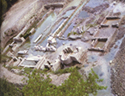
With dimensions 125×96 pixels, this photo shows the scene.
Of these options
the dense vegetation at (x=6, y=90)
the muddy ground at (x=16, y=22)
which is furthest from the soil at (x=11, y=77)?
the muddy ground at (x=16, y=22)

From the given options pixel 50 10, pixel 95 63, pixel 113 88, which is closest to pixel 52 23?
pixel 50 10

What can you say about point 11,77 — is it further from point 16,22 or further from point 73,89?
point 16,22

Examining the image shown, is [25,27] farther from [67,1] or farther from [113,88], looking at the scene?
[113,88]

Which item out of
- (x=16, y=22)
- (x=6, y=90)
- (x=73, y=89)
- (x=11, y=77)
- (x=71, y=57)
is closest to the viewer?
(x=73, y=89)

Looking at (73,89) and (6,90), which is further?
(6,90)

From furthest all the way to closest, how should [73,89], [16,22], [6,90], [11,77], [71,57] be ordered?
[16,22] < [71,57] < [11,77] < [6,90] < [73,89]

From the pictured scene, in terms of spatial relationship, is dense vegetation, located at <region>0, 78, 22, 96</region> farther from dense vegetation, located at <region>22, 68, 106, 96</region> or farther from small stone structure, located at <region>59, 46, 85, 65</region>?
small stone structure, located at <region>59, 46, 85, 65</region>

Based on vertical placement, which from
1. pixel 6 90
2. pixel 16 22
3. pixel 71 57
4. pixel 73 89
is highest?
pixel 6 90

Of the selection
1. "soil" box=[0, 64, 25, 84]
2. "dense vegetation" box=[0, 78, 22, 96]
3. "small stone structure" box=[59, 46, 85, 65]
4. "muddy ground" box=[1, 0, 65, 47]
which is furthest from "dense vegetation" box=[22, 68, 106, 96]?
"muddy ground" box=[1, 0, 65, 47]

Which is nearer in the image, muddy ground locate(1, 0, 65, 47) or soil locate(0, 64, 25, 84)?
soil locate(0, 64, 25, 84)

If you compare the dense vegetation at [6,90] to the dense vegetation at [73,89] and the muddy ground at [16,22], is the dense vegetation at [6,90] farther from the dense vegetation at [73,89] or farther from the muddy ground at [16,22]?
the muddy ground at [16,22]

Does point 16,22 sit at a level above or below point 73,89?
below

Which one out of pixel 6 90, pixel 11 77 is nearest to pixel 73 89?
pixel 6 90

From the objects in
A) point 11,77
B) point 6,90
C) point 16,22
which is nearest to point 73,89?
point 6,90
